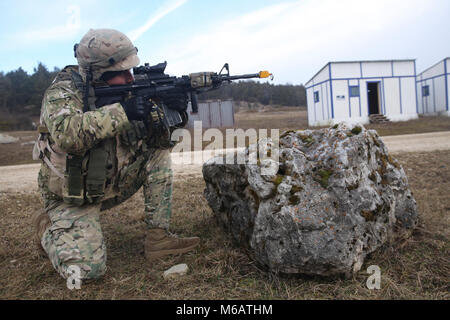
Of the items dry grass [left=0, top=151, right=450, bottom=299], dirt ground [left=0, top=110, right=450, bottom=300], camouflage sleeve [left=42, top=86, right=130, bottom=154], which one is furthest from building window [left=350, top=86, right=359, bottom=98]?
camouflage sleeve [left=42, top=86, right=130, bottom=154]

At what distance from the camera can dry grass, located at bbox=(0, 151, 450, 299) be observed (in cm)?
228

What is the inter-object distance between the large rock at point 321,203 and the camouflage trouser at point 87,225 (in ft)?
2.25

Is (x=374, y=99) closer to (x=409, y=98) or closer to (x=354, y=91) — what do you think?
(x=409, y=98)

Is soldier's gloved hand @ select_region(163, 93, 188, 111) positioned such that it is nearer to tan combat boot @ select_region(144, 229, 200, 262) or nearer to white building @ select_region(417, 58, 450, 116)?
tan combat boot @ select_region(144, 229, 200, 262)

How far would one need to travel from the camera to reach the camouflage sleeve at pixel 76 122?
2.58m

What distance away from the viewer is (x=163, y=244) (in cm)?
304

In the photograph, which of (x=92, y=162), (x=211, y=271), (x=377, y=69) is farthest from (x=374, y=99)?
(x=92, y=162)

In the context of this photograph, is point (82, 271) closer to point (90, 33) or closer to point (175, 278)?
point (175, 278)

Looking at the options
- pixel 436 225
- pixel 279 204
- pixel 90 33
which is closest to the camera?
pixel 279 204

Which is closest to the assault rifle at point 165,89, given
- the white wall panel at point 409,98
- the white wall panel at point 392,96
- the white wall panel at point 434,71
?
the white wall panel at point 392,96

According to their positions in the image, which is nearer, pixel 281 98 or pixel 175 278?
pixel 175 278
